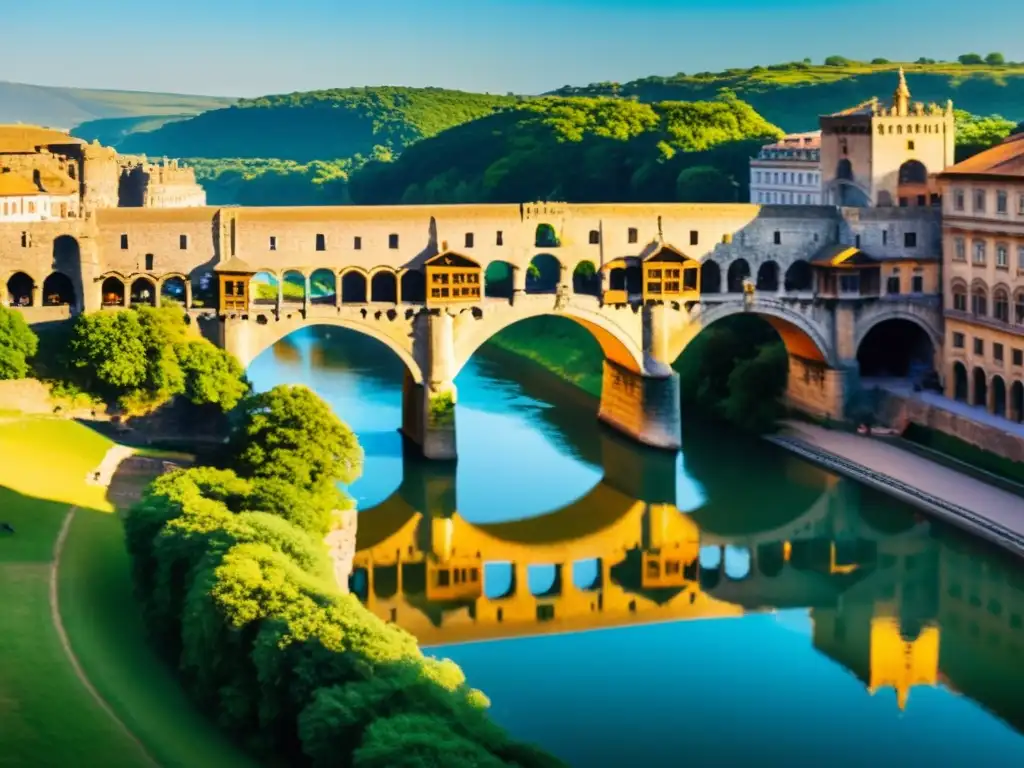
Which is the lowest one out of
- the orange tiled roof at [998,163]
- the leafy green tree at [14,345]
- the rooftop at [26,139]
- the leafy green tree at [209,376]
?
the leafy green tree at [209,376]

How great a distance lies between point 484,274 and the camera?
68.3 m

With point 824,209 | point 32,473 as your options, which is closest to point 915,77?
point 824,209

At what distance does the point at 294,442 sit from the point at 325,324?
12941mm

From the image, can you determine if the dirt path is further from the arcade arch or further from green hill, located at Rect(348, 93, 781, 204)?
green hill, located at Rect(348, 93, 781, 204)

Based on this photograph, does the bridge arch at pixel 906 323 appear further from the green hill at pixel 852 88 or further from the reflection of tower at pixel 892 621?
the green hill at pixel 852 88

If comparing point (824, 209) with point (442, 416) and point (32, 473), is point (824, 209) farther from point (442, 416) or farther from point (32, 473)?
point (32, 473)

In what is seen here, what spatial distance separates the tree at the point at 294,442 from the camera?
168 ft

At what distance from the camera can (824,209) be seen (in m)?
69.6

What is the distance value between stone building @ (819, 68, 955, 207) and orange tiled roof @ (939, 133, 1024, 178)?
1.99m

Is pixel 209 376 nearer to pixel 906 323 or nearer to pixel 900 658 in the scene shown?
pixel 900 658

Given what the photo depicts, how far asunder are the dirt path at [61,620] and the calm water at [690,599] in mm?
7963

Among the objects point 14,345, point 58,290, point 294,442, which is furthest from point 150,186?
point 294,442

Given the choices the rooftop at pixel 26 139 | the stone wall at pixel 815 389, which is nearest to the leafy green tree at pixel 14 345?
the rooftop at pixel 26 139

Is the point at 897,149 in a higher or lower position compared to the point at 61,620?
higher
